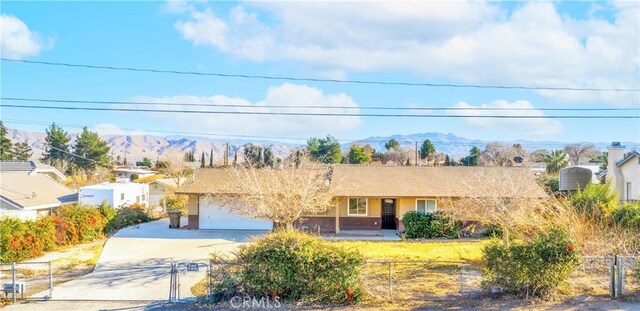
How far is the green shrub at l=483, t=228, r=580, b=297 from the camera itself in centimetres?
1136

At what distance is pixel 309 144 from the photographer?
199ft

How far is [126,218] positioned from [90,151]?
4173 centimetres

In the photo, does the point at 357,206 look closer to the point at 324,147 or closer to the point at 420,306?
the point at 420,306

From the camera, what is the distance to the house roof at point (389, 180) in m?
24.4

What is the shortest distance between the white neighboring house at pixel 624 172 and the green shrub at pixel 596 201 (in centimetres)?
689

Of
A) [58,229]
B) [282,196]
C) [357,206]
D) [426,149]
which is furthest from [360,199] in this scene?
[426,149]

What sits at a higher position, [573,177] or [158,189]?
[573,177]

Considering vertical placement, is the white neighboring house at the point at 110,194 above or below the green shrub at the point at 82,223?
above

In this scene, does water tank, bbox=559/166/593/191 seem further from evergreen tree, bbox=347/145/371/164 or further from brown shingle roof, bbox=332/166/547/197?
evergreen tree, bbox=347/145/371/164

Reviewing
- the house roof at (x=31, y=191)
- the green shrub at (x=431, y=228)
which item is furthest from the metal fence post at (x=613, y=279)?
the house roof at (x=31, y=191)

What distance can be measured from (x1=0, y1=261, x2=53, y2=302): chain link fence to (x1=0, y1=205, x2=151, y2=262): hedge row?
5.24 feet

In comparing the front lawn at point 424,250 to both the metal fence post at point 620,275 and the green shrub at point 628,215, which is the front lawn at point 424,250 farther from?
the green shrub at point 628,215

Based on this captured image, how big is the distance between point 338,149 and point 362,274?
1926 inches

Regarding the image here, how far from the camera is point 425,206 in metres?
25.3
